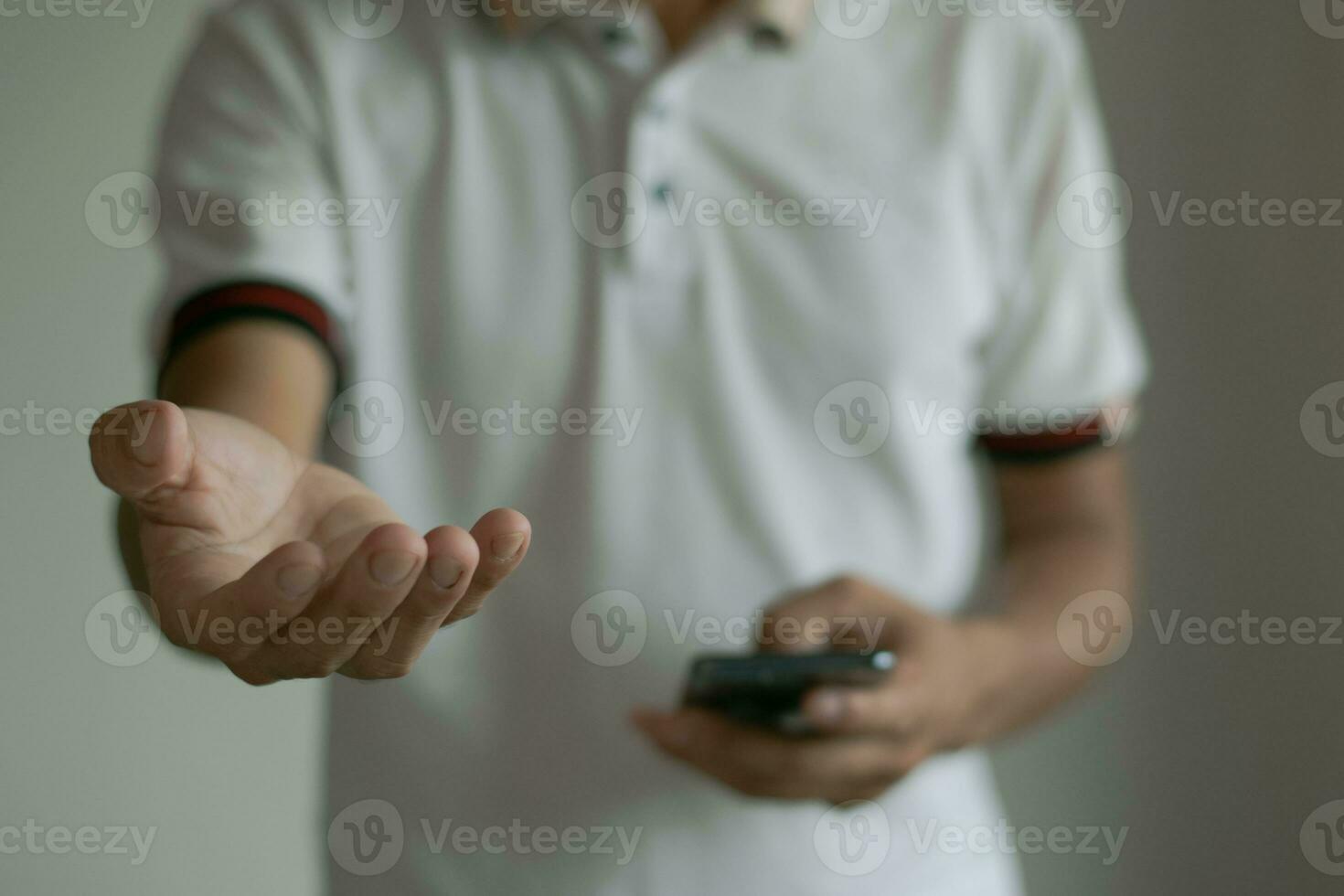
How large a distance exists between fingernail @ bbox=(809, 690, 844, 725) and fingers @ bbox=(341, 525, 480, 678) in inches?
8.5

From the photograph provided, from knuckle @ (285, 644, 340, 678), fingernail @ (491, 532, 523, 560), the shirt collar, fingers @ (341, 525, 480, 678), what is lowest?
knuckle @ (285, 644, 340, 678)

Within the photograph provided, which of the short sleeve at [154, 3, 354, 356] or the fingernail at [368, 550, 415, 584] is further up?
the short sleeve at [154, 3, 354, 356]

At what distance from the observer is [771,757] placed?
0.51 metres

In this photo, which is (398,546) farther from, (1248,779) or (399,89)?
(1248,779)

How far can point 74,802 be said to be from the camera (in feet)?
3.22

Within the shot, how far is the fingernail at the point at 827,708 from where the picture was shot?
0.49 meters

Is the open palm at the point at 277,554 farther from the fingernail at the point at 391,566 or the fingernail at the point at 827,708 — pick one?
the fingernail at the point at 827,708

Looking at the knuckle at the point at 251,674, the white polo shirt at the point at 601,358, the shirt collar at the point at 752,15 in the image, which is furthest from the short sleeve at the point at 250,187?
the knuckle at the point at 251,674

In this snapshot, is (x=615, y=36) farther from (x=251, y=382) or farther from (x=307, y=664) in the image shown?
(x=307, y=664)

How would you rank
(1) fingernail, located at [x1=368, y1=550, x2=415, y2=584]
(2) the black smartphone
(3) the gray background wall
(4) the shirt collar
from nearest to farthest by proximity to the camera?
(1) fingernail, located at [x1=368, y1=550, x2=415, y2=584] < (2) the black smartphone < (4) the shirt collar < (3) the gray background wall

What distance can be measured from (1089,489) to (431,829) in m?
0.44

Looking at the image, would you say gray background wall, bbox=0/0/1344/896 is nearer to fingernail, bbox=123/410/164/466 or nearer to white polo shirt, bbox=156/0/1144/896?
white polo shirt, bbox=156/0/1144/896

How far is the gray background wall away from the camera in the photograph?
3.15ft

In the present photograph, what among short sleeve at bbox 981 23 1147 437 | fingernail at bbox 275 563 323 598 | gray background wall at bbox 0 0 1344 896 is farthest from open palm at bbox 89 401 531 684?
gray background wall at bbox 0 0 1344 896
